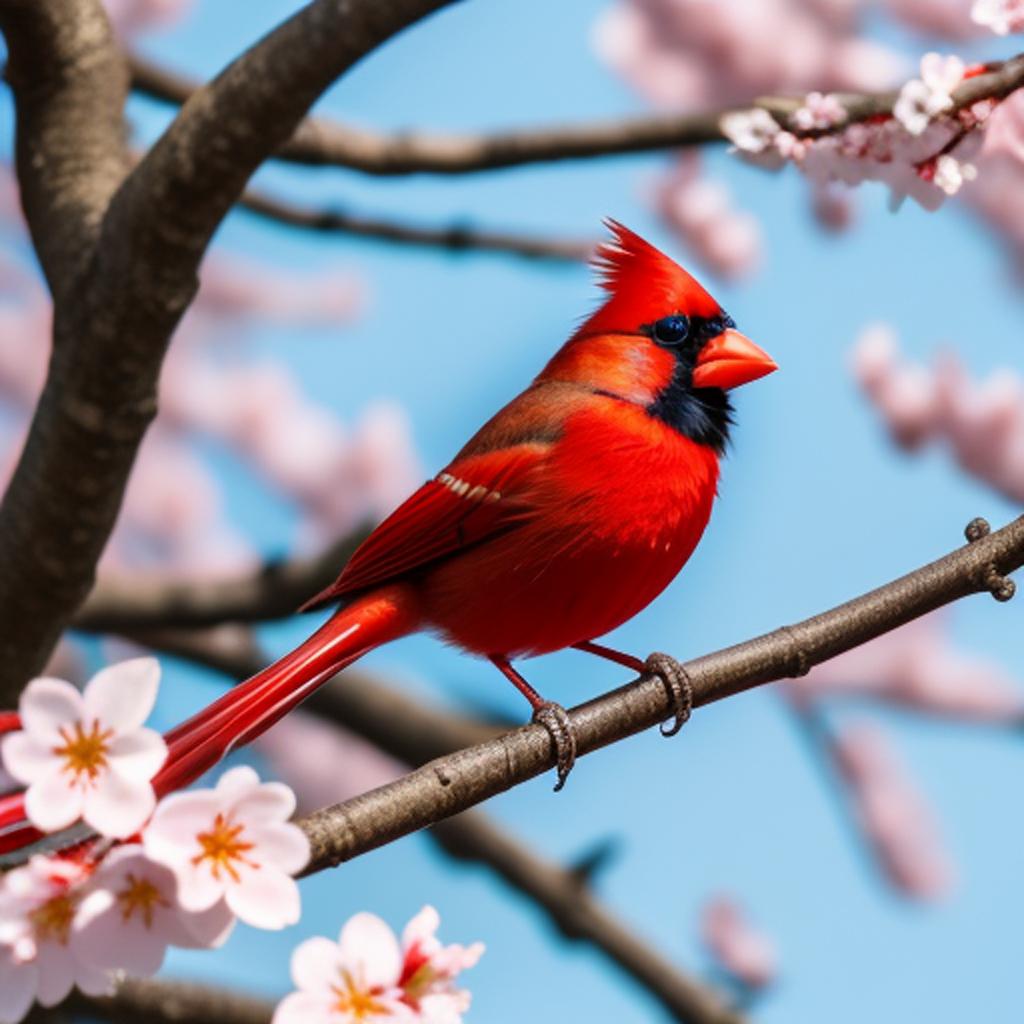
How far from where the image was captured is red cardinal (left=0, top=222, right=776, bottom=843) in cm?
173

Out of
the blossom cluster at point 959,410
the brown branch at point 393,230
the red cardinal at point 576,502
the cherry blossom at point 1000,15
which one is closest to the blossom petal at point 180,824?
the red cardinal at point 576,502

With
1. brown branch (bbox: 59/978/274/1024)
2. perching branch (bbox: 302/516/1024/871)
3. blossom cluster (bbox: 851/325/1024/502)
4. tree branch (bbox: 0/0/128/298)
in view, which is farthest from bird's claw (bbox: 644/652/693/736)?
blossom cluster (bbox: 851/325/1024/502)

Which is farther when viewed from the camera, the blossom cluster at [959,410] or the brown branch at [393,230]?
the blossom cluster at [959,410]

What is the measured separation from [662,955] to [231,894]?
2.41 meters

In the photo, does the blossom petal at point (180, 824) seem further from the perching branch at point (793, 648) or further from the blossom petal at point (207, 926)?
the perching branch at point (793, 648)

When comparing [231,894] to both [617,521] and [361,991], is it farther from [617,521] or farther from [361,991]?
[617,521]

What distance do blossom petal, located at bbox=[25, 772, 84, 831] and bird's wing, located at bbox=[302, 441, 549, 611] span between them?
2.18ft

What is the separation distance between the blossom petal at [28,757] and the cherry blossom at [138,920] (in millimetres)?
98

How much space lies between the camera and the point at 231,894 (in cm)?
118

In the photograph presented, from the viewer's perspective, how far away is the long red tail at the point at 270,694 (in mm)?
1328

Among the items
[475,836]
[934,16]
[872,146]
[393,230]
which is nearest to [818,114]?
[872,146]

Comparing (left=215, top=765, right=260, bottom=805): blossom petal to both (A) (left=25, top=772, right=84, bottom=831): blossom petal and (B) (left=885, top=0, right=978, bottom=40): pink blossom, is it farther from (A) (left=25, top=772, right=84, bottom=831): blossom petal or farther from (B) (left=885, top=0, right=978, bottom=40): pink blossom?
(B) (left=885, top=0, right=978, bottom=40): pink blossom

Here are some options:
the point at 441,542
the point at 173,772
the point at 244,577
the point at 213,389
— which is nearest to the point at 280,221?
the point at 244,577

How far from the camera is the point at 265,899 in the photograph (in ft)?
3.89
